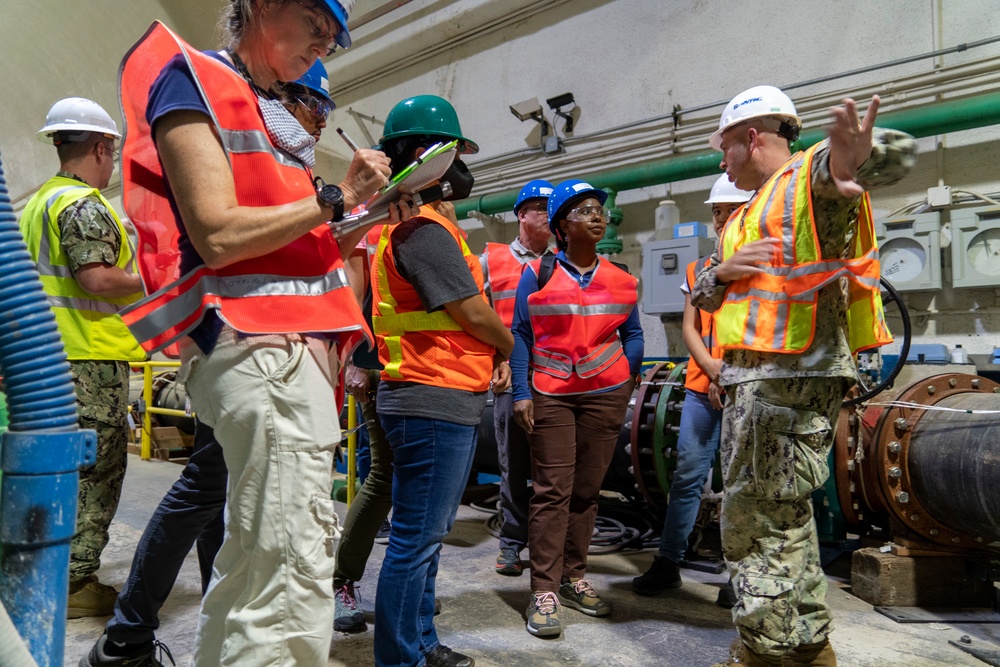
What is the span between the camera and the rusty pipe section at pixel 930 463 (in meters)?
2.31

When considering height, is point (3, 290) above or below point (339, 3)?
below

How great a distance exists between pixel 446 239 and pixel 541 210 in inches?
79.2

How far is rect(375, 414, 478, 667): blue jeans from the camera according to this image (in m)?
1.72

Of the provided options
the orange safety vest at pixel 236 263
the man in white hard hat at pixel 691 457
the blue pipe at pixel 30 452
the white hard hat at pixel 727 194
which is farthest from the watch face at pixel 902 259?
the blue pipe at pixel 30 452

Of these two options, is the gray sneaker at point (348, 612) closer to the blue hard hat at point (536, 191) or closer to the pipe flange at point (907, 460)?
the pipe flange at point (907, 460)

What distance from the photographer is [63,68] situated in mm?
7980

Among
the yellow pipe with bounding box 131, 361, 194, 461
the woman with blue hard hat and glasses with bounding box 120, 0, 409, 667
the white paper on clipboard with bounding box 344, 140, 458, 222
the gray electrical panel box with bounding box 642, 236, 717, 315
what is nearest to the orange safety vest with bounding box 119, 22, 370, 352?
the woman with blue hard hat and glasses with bounding box 120, 0, 409, 667

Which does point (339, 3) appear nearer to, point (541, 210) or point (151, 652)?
point (151, 652)

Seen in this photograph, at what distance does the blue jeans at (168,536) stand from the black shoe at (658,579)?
1762mm

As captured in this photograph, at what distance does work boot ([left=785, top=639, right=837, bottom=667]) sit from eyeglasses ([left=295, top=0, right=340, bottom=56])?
5.97ft

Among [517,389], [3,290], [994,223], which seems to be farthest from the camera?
[994,223]

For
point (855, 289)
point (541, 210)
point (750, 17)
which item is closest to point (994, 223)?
point (750, 17)

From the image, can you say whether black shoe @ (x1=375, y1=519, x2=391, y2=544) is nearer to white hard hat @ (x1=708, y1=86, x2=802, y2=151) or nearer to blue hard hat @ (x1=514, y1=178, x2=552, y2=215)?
blue hard hat @ (x1=514, y1=178, x2=552, y2=215)

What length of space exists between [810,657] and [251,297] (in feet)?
5.43
